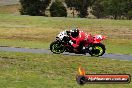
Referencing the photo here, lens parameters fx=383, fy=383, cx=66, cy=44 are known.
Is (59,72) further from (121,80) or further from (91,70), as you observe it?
(121,80)

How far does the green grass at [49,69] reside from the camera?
561 inches

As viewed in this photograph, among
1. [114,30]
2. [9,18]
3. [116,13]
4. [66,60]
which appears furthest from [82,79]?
[116,13]

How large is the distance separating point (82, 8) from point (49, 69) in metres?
81.1

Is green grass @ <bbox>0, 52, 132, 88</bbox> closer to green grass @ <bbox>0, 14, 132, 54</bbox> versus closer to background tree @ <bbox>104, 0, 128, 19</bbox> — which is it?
green grass @ <bbox>0, 14, 132, 54</bbox>

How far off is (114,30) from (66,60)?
22.2 meters

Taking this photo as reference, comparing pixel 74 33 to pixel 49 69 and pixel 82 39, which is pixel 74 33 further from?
pixel 49 69

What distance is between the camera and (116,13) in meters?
96.2

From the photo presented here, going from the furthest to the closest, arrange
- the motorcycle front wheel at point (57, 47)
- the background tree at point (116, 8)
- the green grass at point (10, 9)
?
the green grass at point (10, 9) < the background tree at point (116, 8) < the motorcycle front wheel at point (57, 47)

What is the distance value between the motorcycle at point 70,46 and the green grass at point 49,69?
989 mm

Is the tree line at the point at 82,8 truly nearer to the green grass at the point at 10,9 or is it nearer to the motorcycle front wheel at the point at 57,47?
the green grass at the point at 10,9

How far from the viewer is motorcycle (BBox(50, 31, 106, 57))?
73.9 feet

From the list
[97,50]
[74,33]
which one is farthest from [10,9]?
[97,50]

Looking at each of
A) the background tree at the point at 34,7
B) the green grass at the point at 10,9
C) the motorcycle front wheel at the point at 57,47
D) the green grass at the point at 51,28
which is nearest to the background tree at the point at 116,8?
the background tree at the point at 34,7

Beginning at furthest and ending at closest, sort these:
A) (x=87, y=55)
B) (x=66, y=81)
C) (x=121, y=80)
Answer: (x=87, y=55)
(x=66, y=81)
(x=121, y=80)
